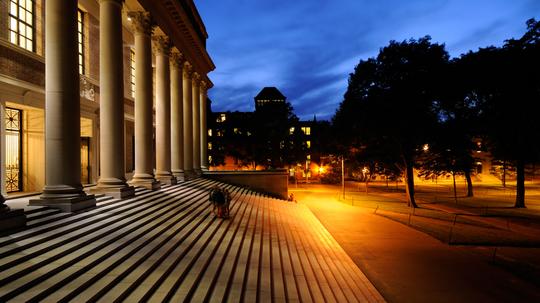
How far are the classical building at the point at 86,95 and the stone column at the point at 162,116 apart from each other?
6 cm

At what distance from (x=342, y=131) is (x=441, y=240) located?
65.2 feet

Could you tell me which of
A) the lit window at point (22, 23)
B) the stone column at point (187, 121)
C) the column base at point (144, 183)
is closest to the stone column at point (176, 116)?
the stone column at point (187, 121)

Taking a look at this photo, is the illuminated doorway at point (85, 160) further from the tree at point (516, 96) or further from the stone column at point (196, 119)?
the tree at point (516, 96)

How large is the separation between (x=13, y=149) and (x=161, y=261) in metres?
13.7

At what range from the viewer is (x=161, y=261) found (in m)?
8.27

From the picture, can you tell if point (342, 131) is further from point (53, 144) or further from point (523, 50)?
point (53, 144)

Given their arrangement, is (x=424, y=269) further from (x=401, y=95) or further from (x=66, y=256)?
(x=401, y=95)

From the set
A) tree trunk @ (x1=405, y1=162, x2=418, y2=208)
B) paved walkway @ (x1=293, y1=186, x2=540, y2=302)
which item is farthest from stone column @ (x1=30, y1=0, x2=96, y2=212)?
tree trunk @ (x1=405, y1=162, x2=418, y2=208)

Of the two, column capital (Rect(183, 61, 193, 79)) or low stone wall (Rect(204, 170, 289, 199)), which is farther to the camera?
low stone wall (Rect(204, 170, 289, 199))

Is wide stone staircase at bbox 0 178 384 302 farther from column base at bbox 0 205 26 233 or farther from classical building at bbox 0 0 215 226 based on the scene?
classical building at bbox 0 0 215 226

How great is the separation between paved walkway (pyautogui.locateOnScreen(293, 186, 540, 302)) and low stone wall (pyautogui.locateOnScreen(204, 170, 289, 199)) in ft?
47.9

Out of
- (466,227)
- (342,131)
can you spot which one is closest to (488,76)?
(342,131)

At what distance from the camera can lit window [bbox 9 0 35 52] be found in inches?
586

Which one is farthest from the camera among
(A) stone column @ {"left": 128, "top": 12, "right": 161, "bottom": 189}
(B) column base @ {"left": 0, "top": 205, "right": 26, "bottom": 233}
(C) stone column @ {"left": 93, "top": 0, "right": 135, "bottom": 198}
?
(A) stone column @ {"left": 128, "top": 12, "right": 161, "bottom": 189}
